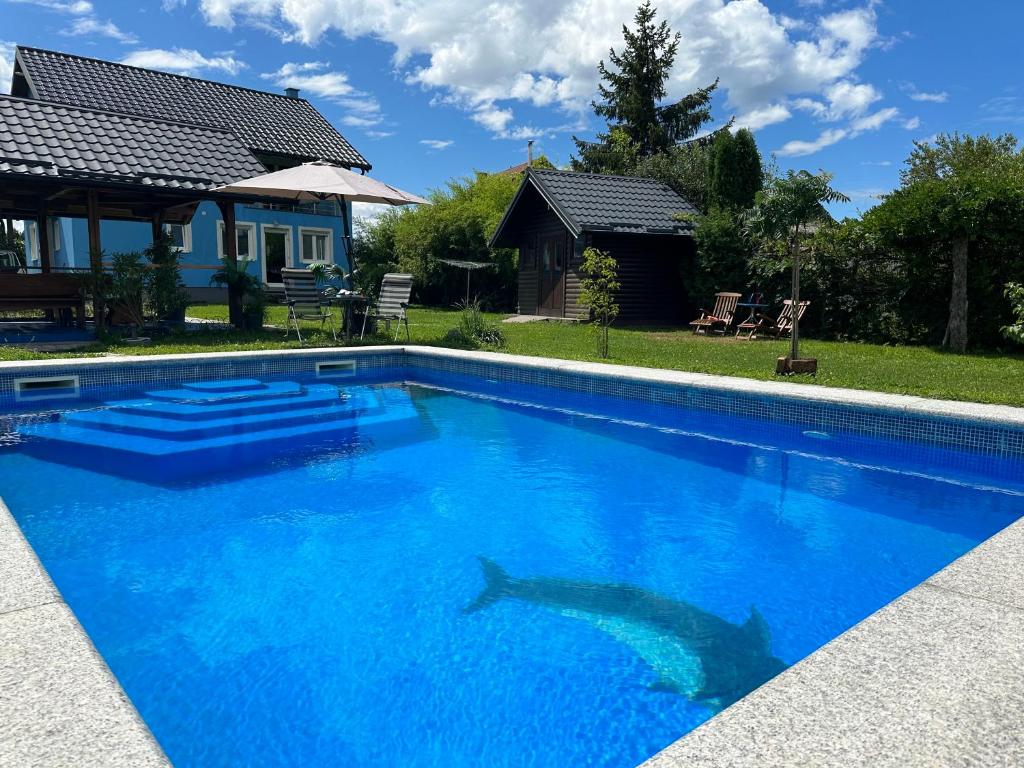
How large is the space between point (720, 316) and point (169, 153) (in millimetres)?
11124

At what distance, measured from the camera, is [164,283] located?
436 inches

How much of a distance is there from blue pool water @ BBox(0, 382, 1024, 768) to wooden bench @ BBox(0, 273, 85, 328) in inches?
164

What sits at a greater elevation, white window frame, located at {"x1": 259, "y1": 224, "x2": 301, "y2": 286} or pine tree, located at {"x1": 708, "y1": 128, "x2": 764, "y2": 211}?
pine tree, located at {"x1": 708, "y1": 128, "x2": 764, "y2": 211}

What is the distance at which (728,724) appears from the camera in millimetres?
1701

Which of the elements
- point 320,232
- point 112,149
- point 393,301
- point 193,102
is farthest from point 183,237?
point 393,301

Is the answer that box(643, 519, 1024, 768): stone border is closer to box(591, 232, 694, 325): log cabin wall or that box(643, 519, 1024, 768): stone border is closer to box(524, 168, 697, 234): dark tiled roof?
box(524, 168, 697, 234): dark tiled roof

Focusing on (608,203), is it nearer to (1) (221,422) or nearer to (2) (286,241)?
(2) (286,241)

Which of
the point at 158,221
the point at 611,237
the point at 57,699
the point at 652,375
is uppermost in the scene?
the point at 611,237

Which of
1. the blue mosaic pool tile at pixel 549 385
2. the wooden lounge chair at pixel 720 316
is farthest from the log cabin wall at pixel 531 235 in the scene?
the blue mosaic pool tile at pixel 549 385

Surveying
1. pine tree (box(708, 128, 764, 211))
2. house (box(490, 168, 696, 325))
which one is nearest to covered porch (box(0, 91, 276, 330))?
house (box(490, 168, 696, 325))

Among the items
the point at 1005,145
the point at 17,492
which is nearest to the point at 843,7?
the point at 1005,145

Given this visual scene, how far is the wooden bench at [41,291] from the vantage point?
10.3 metres

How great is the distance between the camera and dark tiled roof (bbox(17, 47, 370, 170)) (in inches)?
824

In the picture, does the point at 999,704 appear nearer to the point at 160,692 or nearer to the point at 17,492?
the point at 160,692
